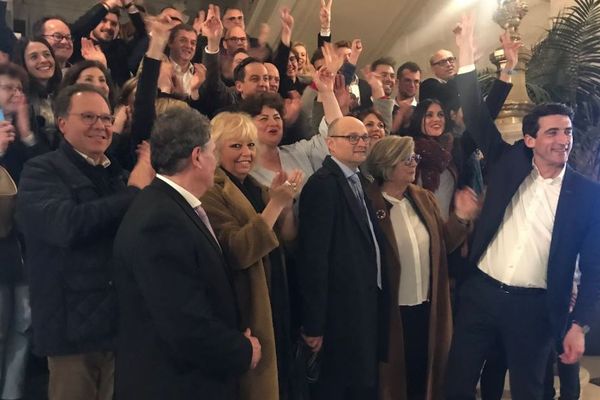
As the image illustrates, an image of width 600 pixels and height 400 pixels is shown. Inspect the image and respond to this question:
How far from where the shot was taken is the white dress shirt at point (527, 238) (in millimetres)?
2295

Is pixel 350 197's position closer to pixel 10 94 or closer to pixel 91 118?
pixel 91 118

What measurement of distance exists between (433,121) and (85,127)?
1865 mm

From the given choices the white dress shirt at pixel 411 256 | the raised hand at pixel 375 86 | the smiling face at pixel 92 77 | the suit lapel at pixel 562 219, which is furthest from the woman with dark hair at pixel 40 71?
the suit lapel at pixel 562 219

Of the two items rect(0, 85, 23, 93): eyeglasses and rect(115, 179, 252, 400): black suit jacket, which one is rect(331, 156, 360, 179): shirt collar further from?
rect(0, 85, 23, 93): eyeglasses

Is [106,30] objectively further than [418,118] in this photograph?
Yes

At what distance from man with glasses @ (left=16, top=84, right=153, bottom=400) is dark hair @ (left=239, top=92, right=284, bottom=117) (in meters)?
0.70

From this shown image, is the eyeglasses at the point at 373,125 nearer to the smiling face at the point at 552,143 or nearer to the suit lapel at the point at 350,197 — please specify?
the suit lapel at the point at 350,197

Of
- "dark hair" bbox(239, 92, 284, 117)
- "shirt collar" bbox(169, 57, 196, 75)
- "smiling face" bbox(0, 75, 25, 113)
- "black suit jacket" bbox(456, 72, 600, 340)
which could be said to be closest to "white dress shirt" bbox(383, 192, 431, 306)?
"black suit jacket" bbox(456, 72, 600, 340)

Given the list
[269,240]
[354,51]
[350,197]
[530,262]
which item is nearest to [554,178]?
[530,262]

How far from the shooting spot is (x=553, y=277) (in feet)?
7.33

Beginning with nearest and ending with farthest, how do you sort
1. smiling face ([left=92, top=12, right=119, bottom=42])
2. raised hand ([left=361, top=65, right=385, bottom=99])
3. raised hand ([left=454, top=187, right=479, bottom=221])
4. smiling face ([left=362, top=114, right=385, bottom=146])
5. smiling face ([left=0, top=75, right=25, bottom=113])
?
smiling face ([left=0, top=75, right=25, bottom=113]) < raised hand ([left=454, top=187, right=479, bottom=221]) < smiling face ([left=362, top=114, right=385, bottom=146]) < raised hand ([left=361, top=65, right=385, bottom=99]) < smiling face ([left=92, top=12, right=119, bottom=42])

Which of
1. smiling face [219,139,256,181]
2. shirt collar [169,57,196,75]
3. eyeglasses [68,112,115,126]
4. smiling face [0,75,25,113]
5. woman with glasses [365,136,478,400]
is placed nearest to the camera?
eyeglasses [68,112,115,126]

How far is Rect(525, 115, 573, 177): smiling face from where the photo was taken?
2309 millimetres

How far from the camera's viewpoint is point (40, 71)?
2703 mm
